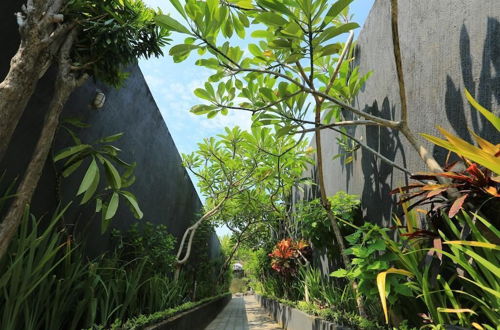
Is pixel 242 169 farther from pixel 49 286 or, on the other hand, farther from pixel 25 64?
pixel 25 64

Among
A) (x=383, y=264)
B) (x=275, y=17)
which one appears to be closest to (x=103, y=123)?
(x=275, y=17)

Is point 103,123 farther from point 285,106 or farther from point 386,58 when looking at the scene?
point 386,58

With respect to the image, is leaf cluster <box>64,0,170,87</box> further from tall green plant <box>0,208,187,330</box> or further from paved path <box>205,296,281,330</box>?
paved path <box>205,296,281,330</box>

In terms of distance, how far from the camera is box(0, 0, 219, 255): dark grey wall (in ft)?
6.26

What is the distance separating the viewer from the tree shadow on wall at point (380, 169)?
105 inches

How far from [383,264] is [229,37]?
169 cm

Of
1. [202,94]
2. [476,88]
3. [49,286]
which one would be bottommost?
[49,286]

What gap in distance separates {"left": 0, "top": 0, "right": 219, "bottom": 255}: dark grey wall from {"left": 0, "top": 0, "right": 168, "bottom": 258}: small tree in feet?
0.96

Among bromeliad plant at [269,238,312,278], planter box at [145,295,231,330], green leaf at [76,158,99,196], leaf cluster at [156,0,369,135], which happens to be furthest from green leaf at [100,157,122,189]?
bromeliad plant at [269,238,312,278]

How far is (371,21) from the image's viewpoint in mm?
3320

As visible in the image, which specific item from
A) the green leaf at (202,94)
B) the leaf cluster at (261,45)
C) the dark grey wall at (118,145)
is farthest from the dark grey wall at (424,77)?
the dark grey wall at (118,145)

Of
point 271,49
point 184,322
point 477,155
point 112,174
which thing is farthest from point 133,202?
point 184,322

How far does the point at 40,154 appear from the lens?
1646mm

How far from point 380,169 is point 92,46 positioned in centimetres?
248
